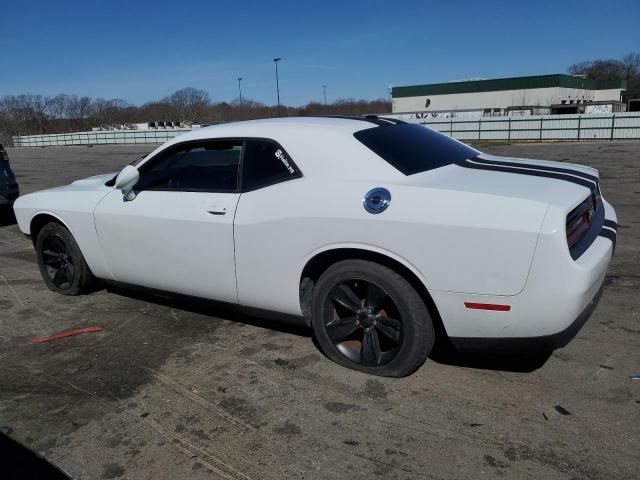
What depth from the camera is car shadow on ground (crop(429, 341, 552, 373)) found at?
3358 millimetres

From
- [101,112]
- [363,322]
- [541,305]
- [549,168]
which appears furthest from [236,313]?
[101,112]

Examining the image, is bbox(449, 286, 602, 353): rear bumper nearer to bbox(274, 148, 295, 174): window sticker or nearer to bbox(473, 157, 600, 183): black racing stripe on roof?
bbox(473, 157, 600, 183): black racing stripe on roof

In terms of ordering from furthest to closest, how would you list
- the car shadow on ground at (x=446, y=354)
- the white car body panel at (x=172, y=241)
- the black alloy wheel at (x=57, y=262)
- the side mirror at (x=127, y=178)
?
the black alloy wheel at (x=57, y=262)
the side mirror at (x=127, y=178)
the white car body panel at (x=172, y=241)
the car shadow on ground at (x=446, y=354)

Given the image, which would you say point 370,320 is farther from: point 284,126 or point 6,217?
point 6,217

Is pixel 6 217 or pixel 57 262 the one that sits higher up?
pixel 57 262

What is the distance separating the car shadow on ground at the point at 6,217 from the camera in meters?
9.24

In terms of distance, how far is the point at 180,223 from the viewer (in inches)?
149

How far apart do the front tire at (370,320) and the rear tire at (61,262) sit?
8.12 feet

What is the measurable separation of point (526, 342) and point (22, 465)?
2589 millimetres

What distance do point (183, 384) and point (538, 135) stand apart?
31127mm

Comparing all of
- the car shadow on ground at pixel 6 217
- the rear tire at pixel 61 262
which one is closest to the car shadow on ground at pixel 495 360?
the rear tire at pixel 61 262

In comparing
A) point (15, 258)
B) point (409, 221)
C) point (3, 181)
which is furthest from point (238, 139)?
point (3, 181)

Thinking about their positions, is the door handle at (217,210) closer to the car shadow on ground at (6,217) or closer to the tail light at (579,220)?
the tail light at (579,220)

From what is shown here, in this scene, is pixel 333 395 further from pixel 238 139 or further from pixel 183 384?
pixel 238 139
